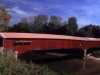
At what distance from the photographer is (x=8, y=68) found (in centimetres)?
1909

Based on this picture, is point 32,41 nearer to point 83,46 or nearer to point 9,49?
point 9,49

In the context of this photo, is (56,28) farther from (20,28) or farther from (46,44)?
(46,44)

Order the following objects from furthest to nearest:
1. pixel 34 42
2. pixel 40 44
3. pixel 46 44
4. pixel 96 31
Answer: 1. pixel 96 31
2. pixel 46 44
3. pixel 40 44
4. pixel 34 42

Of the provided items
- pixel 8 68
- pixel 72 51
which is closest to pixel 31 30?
pixel 72 51

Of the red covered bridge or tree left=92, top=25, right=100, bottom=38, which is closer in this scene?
the red covered bridge

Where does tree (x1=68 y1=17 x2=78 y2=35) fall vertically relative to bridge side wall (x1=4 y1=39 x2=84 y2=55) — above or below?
above

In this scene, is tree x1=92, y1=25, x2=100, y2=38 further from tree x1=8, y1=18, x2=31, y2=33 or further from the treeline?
tree x1=8, y1=18, x2=31, y2=33

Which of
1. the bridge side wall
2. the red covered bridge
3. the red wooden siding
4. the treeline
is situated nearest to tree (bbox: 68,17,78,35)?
the treeline

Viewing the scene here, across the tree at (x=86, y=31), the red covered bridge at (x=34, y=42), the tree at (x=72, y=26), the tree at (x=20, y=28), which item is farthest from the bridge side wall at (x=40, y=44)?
the tree at (x=20, y=28)

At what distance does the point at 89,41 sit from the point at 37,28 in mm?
46958

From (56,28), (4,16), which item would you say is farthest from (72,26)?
(4,16)

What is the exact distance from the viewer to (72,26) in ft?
289

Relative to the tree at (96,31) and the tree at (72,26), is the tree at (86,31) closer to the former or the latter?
the tree at (96,31)

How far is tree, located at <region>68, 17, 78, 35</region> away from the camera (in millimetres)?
82438
